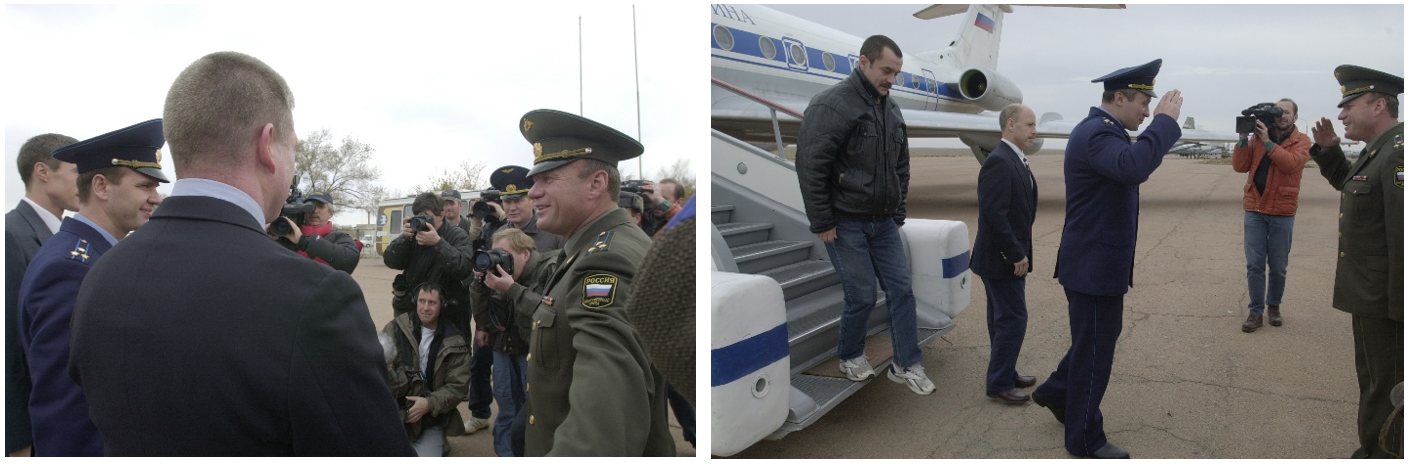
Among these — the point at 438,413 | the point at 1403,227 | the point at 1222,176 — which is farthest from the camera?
the point at 1222,176

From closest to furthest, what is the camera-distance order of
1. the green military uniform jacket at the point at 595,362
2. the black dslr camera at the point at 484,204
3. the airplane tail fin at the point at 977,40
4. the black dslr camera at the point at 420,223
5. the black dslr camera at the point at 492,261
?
1. the green military uniform jacket at the point at 595,362
2. the black dslr camera at the point at 492,261
3. the black dslr camera at the point at 420,223
4. the black dslr camera at the point at 484,204
5. the airplane tail fin at the point at 977,40

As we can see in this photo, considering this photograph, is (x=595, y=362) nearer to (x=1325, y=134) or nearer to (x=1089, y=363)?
(x=1089, y=363)

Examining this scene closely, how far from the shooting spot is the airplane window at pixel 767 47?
8891 mm

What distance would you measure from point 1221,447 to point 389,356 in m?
3.22

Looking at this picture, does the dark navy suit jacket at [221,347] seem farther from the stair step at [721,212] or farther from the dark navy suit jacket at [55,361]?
the stair step at [721,212]

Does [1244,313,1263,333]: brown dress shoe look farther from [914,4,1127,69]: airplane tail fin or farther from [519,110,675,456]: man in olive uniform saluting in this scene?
[914,4,1127,69]: airplane tail fin

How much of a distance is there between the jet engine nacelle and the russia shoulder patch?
1492 cm

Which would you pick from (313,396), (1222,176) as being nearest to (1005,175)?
(313,396)

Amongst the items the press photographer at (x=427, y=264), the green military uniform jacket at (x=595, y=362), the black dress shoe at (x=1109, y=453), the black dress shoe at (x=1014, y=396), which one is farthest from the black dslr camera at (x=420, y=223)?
the black dress shoe at (x=1109, y=453)

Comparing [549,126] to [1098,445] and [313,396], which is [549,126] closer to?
[313,396]

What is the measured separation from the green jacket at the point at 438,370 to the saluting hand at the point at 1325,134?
371 cm

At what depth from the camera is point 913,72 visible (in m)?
13.7

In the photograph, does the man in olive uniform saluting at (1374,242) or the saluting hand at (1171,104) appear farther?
the saluting hand at (1171,104)

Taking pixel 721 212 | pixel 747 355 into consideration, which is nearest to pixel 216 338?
pixel 747 355
